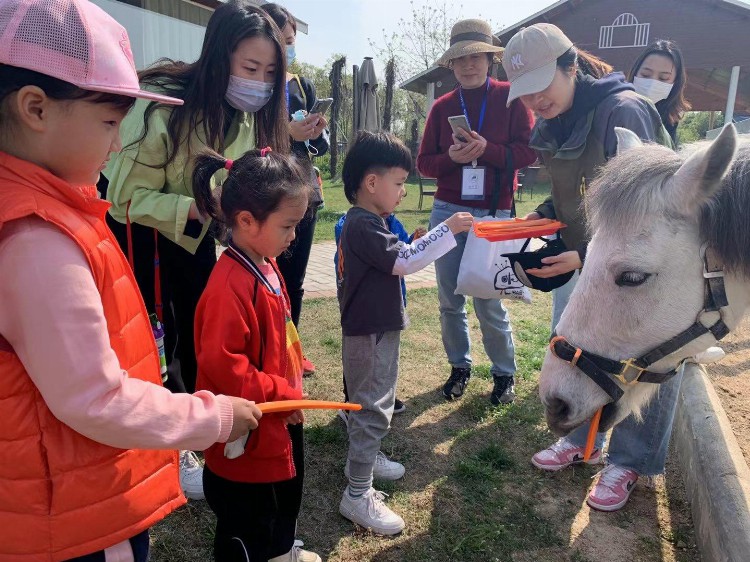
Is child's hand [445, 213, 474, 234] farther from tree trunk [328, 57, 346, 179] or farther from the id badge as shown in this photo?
tree trunk [328, 57, 346, 179]

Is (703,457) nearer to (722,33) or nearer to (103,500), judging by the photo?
(103,500)

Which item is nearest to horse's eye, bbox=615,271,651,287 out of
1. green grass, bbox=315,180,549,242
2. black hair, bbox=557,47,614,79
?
black hair, bbox=557,47,614,79

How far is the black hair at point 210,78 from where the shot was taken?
2373 millimetres

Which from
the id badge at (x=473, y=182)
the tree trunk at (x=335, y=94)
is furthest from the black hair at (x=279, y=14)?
the tree trunk at (x=335, y=94)

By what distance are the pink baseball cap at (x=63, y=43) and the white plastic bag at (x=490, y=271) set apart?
95.3 inches

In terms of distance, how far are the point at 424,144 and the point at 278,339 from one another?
8.30ft

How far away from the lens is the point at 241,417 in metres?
1.28

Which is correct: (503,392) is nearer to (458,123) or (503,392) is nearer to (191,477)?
(458,123)

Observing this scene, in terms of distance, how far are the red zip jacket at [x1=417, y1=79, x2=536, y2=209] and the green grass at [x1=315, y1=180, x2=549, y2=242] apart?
15.6 ft

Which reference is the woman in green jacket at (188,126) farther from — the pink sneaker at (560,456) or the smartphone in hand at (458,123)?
the pink sneaker at (560,456)

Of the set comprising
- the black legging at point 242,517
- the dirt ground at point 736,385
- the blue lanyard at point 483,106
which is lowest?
the dirt ground at point 736,385

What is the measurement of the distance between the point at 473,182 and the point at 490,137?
356 millimetres

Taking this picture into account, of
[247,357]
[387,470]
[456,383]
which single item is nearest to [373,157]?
[247,357]

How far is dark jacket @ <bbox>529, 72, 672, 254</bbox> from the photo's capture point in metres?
2.41
